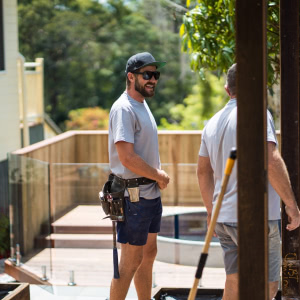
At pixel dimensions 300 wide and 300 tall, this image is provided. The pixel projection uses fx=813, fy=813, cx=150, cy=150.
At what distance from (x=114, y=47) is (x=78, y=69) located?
2.29 meters

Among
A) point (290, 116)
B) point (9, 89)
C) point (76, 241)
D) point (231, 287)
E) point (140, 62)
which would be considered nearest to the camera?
point (231, 287)

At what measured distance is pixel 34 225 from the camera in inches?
347

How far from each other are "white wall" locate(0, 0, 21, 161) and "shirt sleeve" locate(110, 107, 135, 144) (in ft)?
26.1

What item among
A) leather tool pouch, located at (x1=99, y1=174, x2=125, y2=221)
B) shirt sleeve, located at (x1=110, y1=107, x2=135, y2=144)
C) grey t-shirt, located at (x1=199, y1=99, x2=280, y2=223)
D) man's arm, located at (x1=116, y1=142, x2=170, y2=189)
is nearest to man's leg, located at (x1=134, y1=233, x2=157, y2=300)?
leather tool pouch, located at (x1=99, y1=174, x2=125, y2=221)

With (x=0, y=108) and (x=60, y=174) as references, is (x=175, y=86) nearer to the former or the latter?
(x=0, y=108)

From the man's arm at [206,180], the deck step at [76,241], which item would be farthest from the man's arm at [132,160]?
the deck step at [76,241]

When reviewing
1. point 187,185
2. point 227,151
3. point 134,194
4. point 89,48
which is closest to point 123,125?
point 134,194

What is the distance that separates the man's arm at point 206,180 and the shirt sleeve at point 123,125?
49 centimetres

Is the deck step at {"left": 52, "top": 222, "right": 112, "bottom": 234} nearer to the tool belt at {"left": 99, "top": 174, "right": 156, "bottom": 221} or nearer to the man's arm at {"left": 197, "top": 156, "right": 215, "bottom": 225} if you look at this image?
the tool belt at {"left": 99, "top": 174, "right": 156, "bottom": 221}

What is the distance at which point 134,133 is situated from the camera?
17.3ft

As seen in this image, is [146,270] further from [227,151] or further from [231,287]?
[227,151]

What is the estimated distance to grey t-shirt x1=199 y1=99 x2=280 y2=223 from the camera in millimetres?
4620

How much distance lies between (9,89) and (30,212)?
16.5ft

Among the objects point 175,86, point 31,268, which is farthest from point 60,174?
point 175,86
